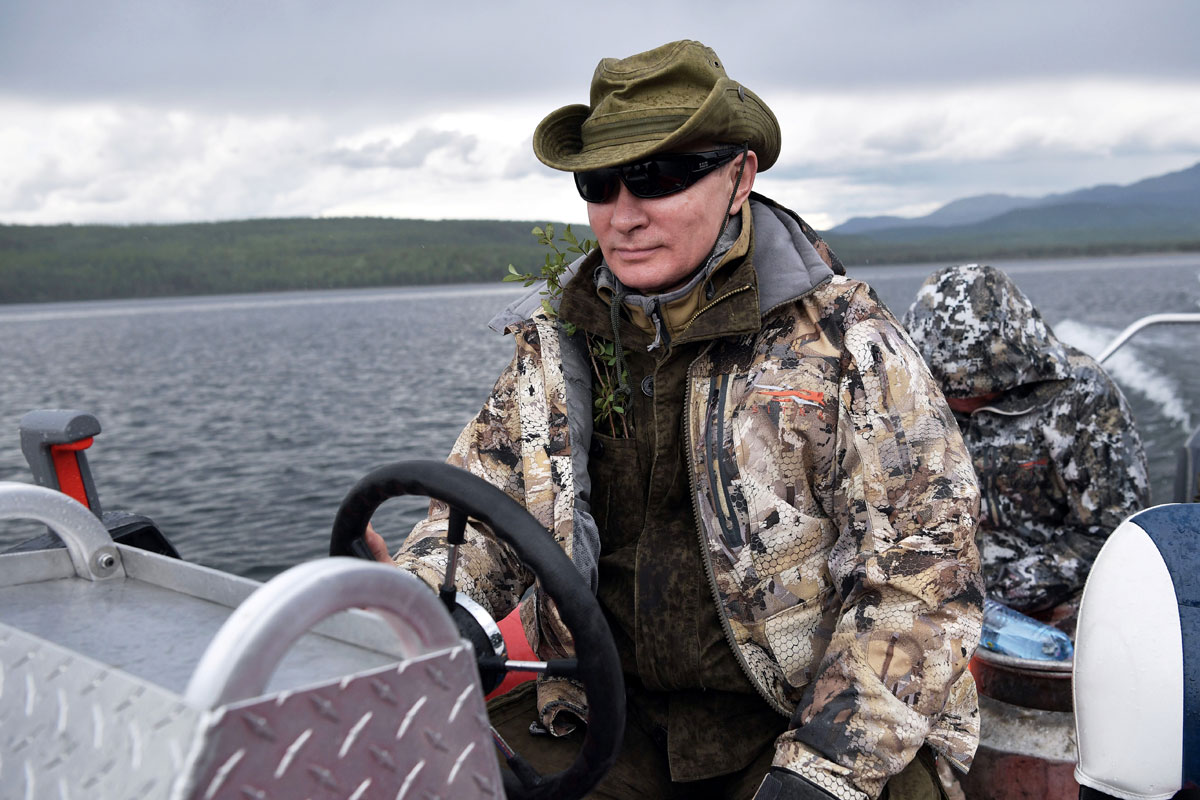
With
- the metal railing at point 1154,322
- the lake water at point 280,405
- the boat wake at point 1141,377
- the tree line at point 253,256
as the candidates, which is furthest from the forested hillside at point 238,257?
the metal railing at point 1154,322

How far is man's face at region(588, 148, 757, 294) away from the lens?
1840 millimetres

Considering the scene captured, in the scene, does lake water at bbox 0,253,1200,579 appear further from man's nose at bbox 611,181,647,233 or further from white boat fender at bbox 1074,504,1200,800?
man's nose at bbox 611,181,647,233

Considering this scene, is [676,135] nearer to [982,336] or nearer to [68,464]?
[982,336]

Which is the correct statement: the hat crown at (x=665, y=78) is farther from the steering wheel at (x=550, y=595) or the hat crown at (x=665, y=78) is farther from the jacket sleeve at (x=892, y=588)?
the steering wheel at (x=550, y=595)

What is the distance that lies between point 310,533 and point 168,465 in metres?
5.64

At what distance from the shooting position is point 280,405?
2391cm

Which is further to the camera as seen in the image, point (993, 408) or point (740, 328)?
point (993, 408)

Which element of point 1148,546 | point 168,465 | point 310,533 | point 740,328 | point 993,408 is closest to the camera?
point 1148,546

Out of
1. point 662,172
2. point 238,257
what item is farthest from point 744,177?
point 238,257

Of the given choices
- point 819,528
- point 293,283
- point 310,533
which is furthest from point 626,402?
point 293,283

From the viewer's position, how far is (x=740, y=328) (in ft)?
5.84

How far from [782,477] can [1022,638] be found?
1.45 m

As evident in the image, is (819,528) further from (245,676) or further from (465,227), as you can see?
(465,227)

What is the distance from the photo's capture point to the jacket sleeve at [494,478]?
6.55 feet
